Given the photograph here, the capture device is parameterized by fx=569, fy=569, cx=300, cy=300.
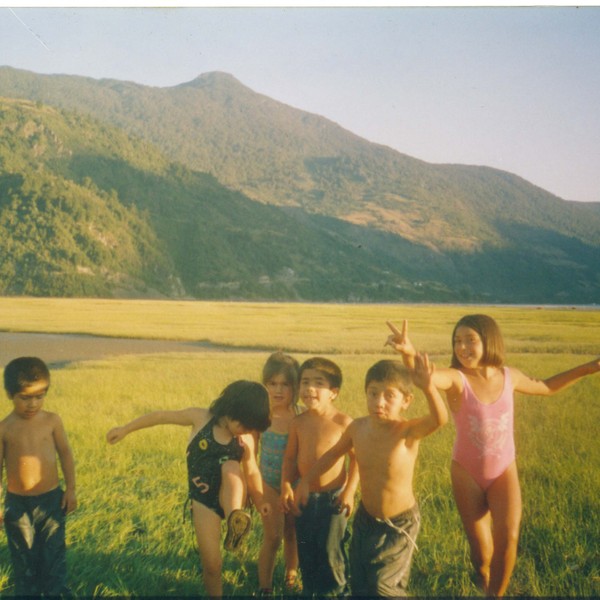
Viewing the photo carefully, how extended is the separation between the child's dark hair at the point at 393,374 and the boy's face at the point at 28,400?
1.43 metres

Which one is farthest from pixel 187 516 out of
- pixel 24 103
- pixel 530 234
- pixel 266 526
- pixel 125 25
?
pixel 24 103

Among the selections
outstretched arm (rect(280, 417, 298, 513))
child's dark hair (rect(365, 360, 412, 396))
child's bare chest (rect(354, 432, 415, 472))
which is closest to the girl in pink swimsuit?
child's dark hair (rect(365, 360, 412, 396))

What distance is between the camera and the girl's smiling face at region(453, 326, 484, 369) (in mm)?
2602

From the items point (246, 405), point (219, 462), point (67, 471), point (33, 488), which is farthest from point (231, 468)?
point (33, 488)

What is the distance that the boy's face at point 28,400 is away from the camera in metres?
2.44

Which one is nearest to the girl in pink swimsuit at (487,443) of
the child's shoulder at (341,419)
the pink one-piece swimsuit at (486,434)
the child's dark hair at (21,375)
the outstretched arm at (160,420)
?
the pink one-piece swimsuit at (486,434)

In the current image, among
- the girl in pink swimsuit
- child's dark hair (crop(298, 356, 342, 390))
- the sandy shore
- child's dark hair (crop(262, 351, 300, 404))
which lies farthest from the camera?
the sandy shore

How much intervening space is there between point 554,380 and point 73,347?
9.69ft

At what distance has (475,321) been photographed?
2.64 meters

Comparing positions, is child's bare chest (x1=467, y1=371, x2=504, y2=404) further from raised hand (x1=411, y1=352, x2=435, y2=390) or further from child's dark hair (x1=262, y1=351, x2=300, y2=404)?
child's dark hair (x1=262, y1=351, x2=300, y2=404)

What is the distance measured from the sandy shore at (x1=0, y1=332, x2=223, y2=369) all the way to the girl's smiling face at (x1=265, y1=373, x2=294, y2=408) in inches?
44.9

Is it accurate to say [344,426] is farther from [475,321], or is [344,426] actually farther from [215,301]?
[215,301]

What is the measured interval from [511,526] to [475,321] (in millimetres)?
900

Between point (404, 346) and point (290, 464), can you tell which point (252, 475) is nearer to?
point (290, 464)
